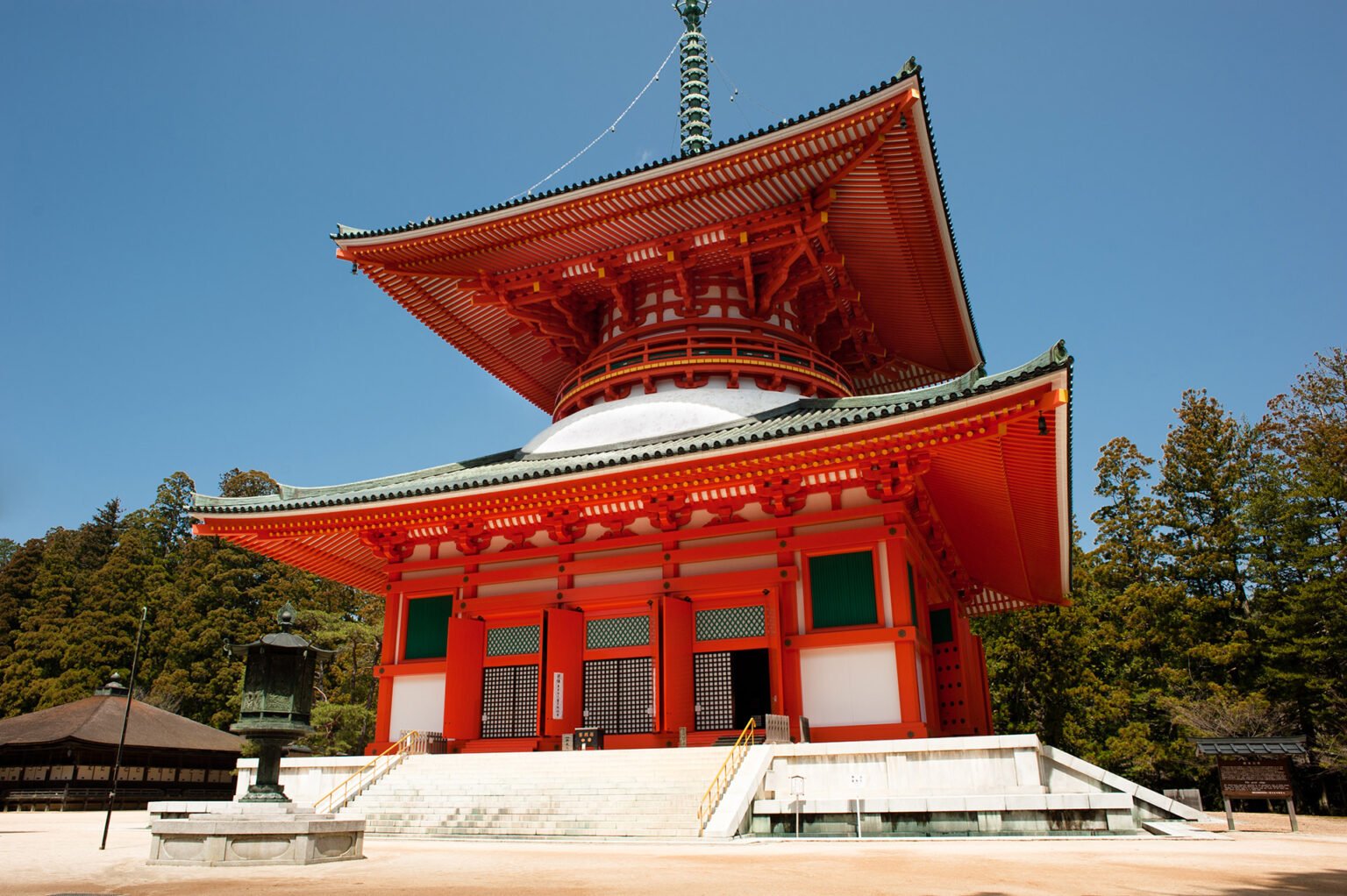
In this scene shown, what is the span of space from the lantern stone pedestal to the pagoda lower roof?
522 cm

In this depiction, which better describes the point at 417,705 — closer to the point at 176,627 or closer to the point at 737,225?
the point at 737,225

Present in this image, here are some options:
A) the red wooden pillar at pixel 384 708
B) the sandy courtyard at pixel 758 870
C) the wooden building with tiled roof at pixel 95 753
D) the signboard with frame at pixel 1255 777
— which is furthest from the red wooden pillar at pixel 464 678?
the wooden building with tiled roof at pixel 95 753

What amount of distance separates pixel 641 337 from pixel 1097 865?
13.9 m

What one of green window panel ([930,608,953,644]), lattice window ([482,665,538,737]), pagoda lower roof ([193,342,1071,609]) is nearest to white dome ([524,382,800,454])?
pagoda lower roof ([193,342,1071,609])

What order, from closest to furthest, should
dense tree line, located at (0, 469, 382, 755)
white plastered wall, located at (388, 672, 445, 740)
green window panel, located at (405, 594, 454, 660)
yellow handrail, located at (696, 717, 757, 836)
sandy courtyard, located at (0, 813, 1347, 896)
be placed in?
sandy courtyard, located at (0, 813, 1347, 896) → yellow handrail, located at (696, 717, 757, 836) → white plastered wall, located at (388, 672, 445, 740) → green window panel, located at (405, 594, 454, 660) → dense tree line, located at (0, 469, 382, 755)

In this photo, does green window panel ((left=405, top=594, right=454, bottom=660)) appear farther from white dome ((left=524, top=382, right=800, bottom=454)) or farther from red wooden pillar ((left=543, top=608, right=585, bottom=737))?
white dome ((left=524, top=382, right=800, bottom=454))

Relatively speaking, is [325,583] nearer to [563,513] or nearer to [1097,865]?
[563,513]

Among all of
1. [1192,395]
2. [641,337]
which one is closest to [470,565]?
[641,337]

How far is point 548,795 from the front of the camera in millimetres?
12039

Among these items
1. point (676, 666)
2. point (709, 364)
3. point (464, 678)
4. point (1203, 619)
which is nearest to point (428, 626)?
point (464, 678)

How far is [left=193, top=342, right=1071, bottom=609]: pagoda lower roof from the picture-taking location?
12.3 m

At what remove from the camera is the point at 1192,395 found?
128ft

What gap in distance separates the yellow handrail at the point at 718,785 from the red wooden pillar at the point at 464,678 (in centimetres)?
563

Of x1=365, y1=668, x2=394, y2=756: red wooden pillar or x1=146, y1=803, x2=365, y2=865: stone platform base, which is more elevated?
x1=365, y1=668, x2=394, y2=756: red wooden pillar
